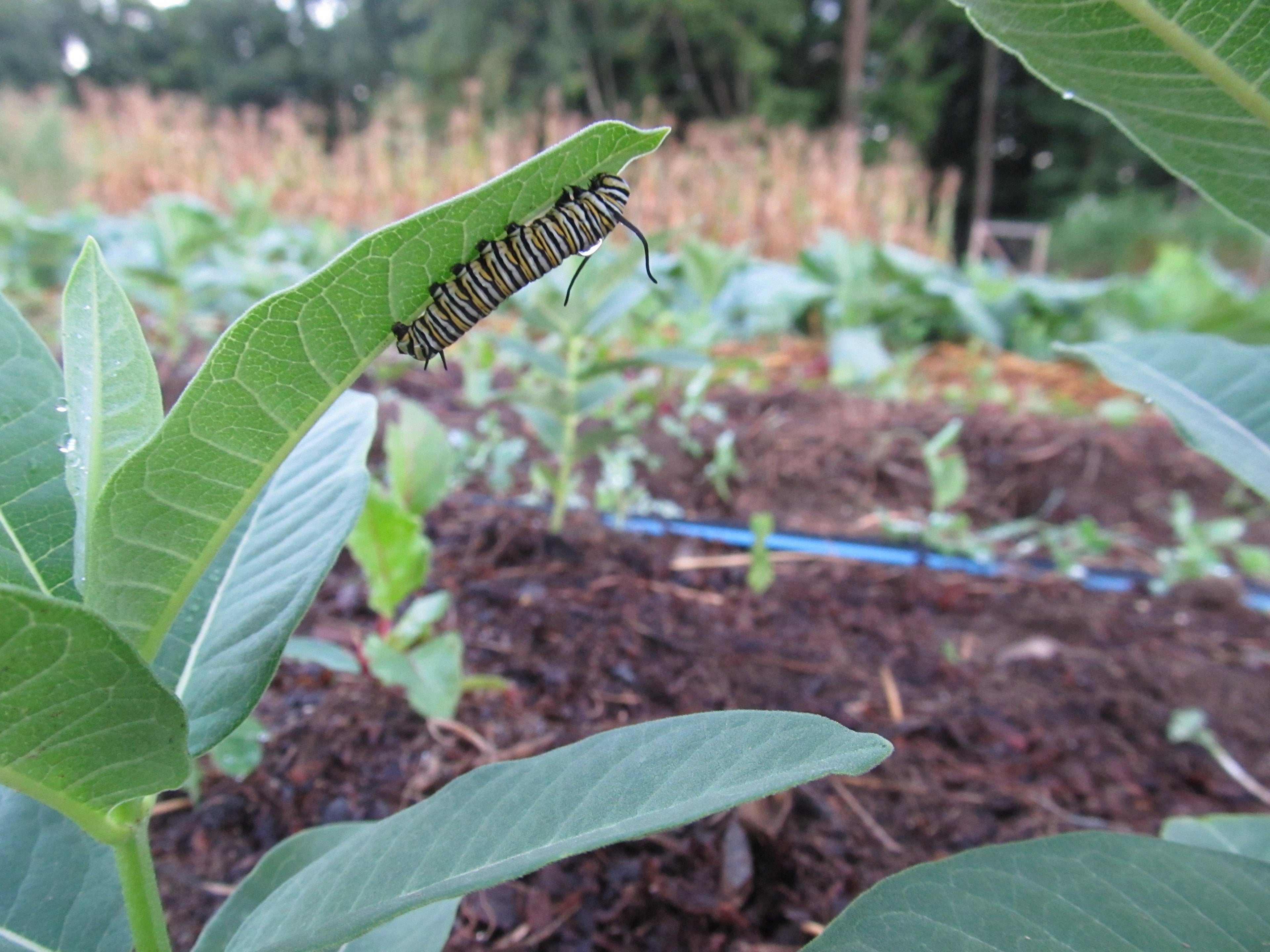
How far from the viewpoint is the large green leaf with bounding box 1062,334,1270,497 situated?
777mm

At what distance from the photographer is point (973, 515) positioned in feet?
8.96

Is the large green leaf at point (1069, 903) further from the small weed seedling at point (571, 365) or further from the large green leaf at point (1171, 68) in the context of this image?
the small weed seedling at point (571, 365)

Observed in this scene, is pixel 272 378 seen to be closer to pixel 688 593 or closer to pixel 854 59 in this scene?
pixel 688 593

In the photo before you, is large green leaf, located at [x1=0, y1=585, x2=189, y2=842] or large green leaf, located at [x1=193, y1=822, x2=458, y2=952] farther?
large green leaf, located at [x1=193, y1=822, x2=458, y2=952]

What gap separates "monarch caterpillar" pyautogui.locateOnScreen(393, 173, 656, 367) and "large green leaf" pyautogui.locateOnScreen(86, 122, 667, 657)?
0.04 meters

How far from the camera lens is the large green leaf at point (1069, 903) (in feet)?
1.79

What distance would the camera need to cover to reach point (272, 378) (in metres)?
0.53

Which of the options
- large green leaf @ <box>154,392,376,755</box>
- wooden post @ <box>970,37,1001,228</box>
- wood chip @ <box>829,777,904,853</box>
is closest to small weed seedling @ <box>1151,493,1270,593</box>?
wood chip @ <box>829,777,904,853</box>

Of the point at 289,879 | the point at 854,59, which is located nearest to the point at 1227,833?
the point at 289,879

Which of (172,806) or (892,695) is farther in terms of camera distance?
(892,695)

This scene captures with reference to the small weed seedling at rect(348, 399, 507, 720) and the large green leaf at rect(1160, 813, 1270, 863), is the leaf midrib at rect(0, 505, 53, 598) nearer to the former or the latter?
the small weed seedling at rect(348, 399, 507, 720)

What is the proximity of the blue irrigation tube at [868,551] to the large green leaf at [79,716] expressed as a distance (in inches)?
64.6

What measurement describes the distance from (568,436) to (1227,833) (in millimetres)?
1416

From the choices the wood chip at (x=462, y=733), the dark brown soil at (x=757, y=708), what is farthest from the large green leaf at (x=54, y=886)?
the wood chip at (x=462, y=733)
